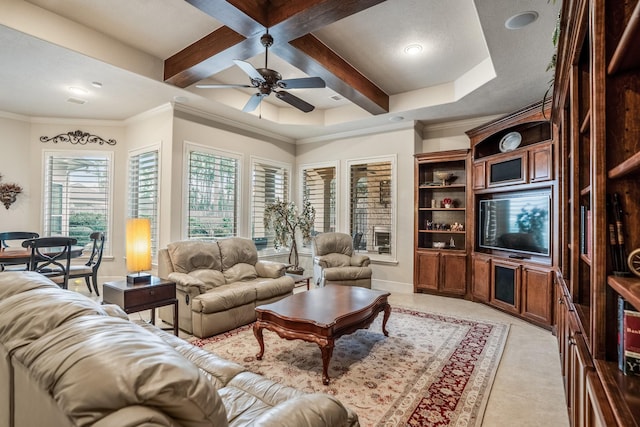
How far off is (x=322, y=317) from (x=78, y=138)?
5.64 meters

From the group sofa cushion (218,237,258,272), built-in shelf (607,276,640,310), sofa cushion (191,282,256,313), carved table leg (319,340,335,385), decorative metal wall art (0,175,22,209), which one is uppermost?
decorative metal wall art (0,175,22,209)

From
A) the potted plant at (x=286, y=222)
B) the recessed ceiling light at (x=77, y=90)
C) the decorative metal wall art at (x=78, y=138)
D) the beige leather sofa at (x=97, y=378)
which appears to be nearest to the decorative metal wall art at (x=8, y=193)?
the decorative metal wall art at (x=78, y=138)

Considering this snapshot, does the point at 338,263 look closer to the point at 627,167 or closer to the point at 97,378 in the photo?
the point at 627,167

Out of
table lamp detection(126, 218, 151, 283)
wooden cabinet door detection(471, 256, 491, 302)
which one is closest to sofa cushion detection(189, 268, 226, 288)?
table lamp detection(126, 218, 151, 283)

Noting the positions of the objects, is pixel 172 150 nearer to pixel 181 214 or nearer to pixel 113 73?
pixel 181 214

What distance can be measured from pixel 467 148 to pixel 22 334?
5.77 m

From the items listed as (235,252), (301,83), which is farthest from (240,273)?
(301,83)

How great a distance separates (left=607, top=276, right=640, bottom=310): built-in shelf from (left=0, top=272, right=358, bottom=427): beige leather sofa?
101 cm

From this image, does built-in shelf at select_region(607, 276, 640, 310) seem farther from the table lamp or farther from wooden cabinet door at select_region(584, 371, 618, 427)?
the table lamp

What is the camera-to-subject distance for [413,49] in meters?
3.79

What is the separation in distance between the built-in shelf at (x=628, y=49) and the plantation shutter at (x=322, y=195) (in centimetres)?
542

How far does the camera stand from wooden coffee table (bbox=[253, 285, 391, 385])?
8.30ft

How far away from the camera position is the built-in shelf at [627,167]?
0.94 meters

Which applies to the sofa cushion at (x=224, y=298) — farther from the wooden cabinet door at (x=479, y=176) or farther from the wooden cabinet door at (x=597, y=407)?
the wooden cabinet door at (x=479, y=176)
